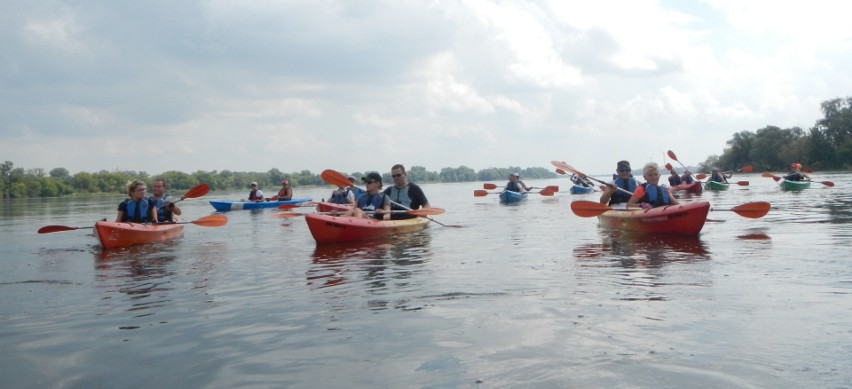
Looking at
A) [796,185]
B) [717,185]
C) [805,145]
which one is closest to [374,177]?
[717,185]

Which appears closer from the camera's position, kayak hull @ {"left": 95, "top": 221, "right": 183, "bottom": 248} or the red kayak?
kayak hull @ {"left": 95, "top": 221, "right": 183, "bottom": 248}

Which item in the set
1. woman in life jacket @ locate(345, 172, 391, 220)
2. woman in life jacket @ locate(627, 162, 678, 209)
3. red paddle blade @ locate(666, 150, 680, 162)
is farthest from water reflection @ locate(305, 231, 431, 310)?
red paddle blade @ locate(666, 150, 680, 162)

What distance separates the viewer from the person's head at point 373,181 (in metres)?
12.2

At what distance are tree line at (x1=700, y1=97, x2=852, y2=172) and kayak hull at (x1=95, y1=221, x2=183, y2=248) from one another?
245 feet

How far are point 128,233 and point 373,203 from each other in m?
Answer: 4.49

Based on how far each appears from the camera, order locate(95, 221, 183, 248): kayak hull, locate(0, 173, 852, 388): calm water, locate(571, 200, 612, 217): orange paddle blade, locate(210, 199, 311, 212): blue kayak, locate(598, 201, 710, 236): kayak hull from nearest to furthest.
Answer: locate(0, 173, 852, 388): calm water
locate(598, 201, 710, 236): kayak hull
locate(95, 221, 183, 248): kayak hull
locate(571, 200, 612, 217): orange paddle blade
locate(210, 199, 311, 212): blue kayak

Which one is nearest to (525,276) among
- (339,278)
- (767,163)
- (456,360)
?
(339,278)

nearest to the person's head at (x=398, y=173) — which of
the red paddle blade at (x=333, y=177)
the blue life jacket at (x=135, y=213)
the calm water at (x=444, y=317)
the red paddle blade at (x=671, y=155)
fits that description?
the red paddle blade at (x=333, y=177)

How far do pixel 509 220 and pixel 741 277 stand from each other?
10159mm

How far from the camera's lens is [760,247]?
935 cm

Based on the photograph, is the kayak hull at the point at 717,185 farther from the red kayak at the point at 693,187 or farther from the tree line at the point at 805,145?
the tree line at the point at 805,145

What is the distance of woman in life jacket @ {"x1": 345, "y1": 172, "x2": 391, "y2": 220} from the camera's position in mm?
12098

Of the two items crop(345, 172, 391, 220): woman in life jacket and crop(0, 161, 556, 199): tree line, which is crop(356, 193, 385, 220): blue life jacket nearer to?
crop(345, 172, 391, 220): woman in life jacket

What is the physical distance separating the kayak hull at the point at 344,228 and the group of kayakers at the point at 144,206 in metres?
3.66
